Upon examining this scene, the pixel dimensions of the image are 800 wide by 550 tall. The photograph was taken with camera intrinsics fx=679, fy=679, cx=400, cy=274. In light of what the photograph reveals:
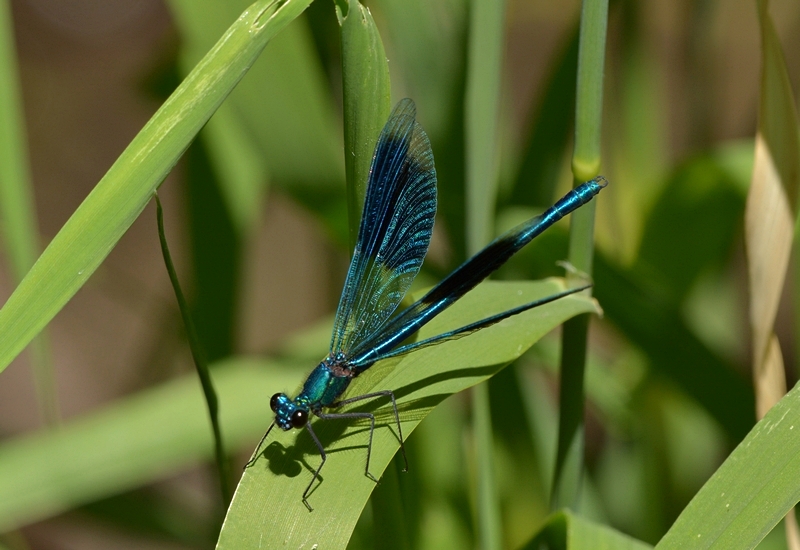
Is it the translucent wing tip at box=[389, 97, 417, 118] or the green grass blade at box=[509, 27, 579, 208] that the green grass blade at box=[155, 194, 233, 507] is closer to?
the translucent wing tip at box=[389, 97, 417, 118]

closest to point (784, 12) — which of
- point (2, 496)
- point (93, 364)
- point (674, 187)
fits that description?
point (674, 187)

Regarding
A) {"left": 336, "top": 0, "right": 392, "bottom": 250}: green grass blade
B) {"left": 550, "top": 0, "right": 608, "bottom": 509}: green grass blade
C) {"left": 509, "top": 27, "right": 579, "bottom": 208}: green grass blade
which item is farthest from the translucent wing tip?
{"left": 509, "top": 27, "right": 579, "bottom": 208}: green grass blade

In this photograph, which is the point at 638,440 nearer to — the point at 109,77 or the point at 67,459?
the point at 67,459

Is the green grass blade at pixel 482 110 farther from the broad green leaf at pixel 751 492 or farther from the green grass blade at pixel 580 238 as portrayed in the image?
the broad green leaf at pixel 751 492

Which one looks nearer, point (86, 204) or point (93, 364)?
point (86, 204)

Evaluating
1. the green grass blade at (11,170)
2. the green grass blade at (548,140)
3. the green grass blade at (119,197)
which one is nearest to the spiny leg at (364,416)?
the green grass blade at (119,197)

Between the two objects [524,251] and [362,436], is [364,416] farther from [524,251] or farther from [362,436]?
[524,251]
